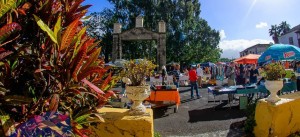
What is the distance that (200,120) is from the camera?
903cm

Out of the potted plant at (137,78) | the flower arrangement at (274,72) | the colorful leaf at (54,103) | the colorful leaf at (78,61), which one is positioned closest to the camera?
the colorful leaf at (54,103)

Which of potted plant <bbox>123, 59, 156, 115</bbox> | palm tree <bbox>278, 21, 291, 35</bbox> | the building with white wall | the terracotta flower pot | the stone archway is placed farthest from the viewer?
palm tree <bbox>278, 21, 291, 35</bbox>

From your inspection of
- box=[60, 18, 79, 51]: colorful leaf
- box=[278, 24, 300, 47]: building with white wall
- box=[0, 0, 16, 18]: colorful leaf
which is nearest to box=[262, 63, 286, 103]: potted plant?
box=[60, 18, 79, 51]: colorful leaf

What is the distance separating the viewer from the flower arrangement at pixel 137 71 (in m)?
4.57

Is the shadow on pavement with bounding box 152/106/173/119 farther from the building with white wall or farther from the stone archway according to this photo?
the building with white wall

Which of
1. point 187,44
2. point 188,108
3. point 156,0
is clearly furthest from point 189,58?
point 188,108

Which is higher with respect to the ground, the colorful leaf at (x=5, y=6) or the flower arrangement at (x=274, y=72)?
the colorful leaf at (x=5, y=6)

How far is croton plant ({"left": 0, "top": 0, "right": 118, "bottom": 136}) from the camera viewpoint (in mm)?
1878

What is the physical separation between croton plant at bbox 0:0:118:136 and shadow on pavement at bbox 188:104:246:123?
7.31m

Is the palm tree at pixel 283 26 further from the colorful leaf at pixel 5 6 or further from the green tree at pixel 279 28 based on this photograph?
the colorful leaf at pixel 5 6

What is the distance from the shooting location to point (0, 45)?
1754 millimetres

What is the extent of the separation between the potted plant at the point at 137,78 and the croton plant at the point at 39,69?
223 cm

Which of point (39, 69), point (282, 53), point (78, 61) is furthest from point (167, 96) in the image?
point (39, 69)

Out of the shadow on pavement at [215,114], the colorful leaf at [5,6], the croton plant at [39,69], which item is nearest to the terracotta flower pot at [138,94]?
the croton plant at [39,69]
